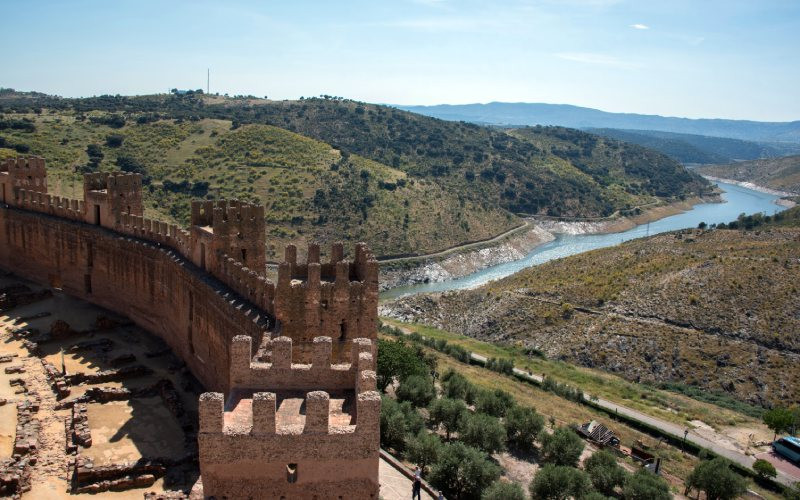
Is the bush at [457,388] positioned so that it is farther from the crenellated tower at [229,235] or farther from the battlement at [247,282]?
the battlement at [247,282]

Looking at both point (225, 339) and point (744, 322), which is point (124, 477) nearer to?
point (225, 339)

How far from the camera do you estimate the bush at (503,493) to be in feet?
69.2

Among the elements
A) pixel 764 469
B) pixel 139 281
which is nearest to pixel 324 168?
pixel 139 281

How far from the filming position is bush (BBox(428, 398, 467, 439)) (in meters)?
29.8

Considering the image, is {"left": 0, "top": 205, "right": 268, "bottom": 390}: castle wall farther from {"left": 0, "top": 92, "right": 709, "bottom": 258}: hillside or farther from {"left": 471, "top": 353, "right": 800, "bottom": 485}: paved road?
{"left": 0, "top": 92, "right": 709, "bottom": 258}: hillside

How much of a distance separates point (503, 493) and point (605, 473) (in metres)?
8.59

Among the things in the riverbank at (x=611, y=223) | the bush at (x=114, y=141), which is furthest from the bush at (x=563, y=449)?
the riverbank at (x=611, y=223)

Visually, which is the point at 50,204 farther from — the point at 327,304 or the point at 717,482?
the point at 717,482

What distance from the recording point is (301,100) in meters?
179

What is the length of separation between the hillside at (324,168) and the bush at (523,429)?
49.6 metres

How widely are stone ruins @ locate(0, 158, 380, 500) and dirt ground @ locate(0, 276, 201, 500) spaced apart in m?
0.63

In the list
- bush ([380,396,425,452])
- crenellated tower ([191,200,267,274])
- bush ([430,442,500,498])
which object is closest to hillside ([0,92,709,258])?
crenellated tower ([191,200,267,274])

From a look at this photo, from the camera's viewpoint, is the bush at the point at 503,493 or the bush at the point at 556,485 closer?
the bush at the point at 503,493

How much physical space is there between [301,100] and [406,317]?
406 feet
